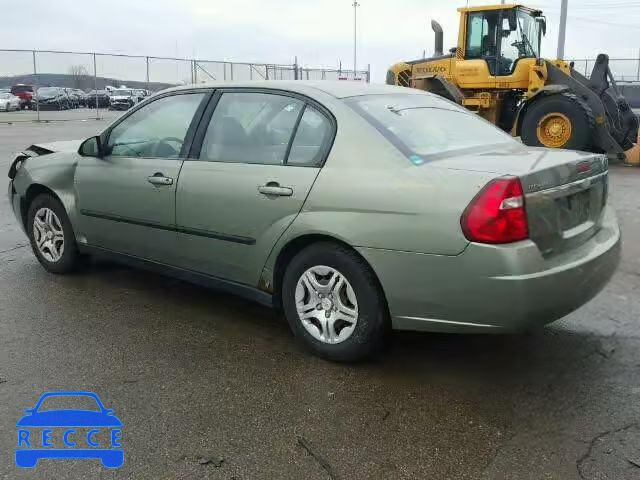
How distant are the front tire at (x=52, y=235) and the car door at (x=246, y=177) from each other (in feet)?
4.70

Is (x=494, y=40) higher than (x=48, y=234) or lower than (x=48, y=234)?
higher

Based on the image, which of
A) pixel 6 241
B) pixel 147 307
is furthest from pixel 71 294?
pixel 6 241

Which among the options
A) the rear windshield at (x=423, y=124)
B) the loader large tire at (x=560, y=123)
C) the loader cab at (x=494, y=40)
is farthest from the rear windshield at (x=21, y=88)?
the rear windshield at (x=423, y=124)

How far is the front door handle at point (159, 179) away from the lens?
427 centimetres

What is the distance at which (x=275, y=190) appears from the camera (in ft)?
12.1

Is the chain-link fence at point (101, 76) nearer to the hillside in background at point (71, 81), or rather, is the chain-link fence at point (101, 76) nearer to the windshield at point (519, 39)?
the hillside in background at point (71, 81)

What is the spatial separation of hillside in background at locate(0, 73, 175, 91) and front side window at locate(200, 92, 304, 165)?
27.7 metres

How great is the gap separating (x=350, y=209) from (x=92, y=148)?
8.11 feet

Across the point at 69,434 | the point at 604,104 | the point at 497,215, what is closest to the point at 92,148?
the point at 69,434

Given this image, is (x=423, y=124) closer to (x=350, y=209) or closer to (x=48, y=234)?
(x=350, y=209)

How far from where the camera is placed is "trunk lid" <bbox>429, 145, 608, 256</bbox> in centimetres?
311

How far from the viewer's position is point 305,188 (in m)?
3.58

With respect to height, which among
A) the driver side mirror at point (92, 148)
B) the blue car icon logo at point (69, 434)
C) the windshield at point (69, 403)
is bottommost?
the blue car icon logo at point (69, 434)

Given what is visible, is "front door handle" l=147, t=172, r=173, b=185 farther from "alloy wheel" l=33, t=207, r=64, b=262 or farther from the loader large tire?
the loader large tire
